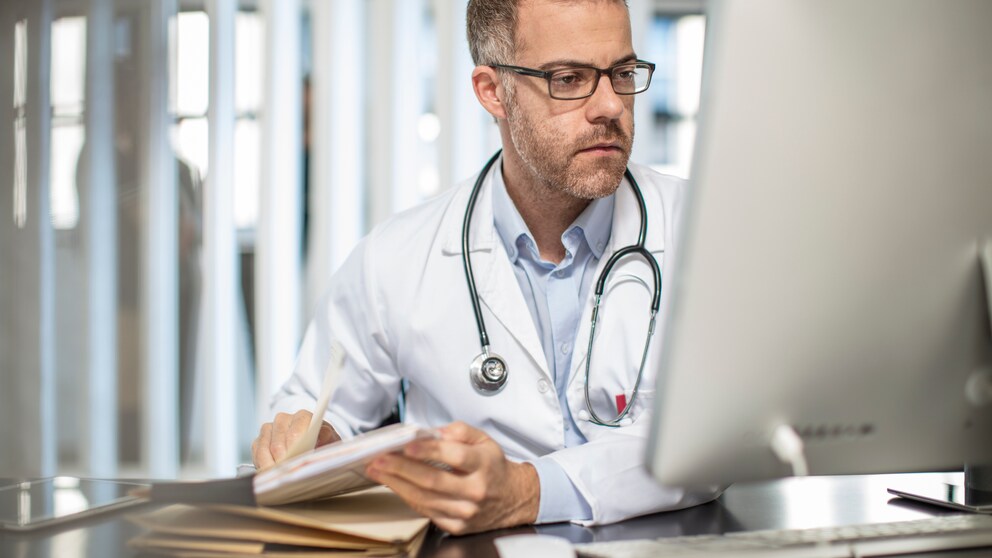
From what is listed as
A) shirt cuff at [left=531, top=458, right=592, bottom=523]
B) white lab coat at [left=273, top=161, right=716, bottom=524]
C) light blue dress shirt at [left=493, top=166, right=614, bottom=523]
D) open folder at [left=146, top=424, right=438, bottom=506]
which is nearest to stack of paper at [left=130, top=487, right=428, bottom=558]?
open folder at [left=146, top=424, right=438, bottom=506]

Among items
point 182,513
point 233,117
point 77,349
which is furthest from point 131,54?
point 182,513

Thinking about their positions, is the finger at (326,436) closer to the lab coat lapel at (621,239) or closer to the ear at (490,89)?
the lab coat lapel at (621,239)

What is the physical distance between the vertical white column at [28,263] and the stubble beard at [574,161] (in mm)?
2392

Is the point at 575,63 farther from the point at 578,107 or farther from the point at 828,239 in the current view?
the point at 828,239

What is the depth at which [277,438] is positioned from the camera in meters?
1.13

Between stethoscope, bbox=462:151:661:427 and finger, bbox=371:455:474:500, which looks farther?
stethoscope, bbox=462:151:661:427

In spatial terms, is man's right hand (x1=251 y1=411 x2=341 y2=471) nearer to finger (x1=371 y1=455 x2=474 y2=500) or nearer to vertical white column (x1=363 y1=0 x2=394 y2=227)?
finger (x1=371 y1=455 x2=474 y2=500)

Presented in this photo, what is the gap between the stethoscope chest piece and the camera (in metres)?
1.33

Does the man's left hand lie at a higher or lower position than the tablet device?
higher

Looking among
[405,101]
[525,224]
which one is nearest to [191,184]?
[405,101]

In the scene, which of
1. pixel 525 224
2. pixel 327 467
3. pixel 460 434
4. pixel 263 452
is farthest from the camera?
pixel 525 224

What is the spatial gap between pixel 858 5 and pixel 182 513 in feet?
2.48

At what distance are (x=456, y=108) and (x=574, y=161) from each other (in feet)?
5.64

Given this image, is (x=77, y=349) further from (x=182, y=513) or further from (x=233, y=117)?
(x=182, y=513)
